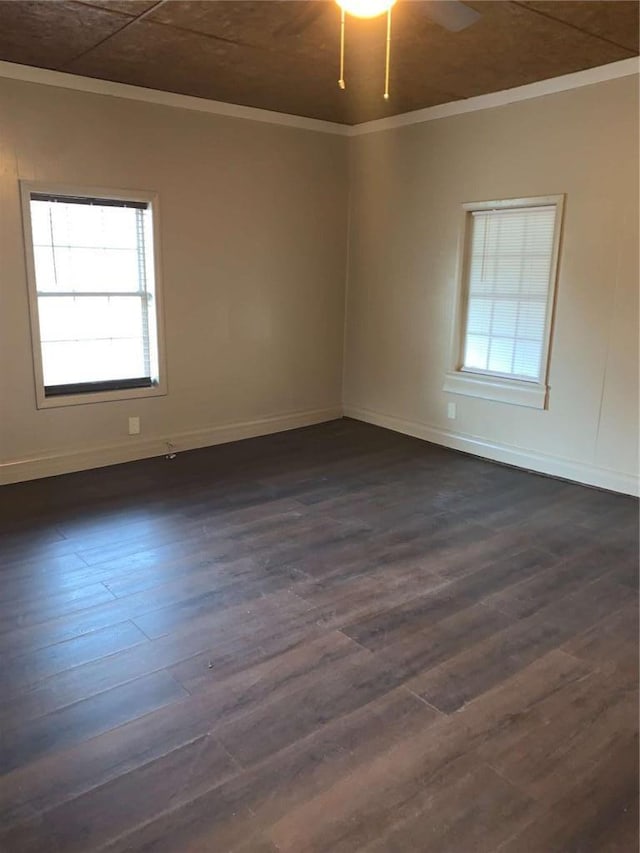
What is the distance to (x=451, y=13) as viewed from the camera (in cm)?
256

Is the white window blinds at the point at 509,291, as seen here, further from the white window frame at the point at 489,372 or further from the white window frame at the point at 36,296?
the white window frame at the point at 36,296

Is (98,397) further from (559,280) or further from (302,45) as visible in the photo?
(559,280)

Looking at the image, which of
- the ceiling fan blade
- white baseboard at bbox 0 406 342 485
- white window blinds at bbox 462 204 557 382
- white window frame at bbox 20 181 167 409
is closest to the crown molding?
white window frame at bbox 20 181 167 409

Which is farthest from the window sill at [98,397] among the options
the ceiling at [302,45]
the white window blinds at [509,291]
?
the white window blinds at [509,291]

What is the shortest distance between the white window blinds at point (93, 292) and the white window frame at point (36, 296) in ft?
0.15

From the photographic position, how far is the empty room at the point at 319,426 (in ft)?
6.63

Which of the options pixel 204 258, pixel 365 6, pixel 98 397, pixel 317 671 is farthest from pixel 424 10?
pixel 98 397

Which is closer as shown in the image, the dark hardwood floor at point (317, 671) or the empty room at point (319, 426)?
the dark hardwood floor at point (317, 671)

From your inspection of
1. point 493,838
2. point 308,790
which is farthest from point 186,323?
point 493,838

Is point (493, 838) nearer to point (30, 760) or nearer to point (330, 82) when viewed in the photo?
point (30, 760)

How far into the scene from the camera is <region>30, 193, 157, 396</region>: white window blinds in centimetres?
451

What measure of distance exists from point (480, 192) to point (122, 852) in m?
4.72

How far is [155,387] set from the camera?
16.8 ft

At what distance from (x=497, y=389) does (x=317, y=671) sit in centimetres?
316
